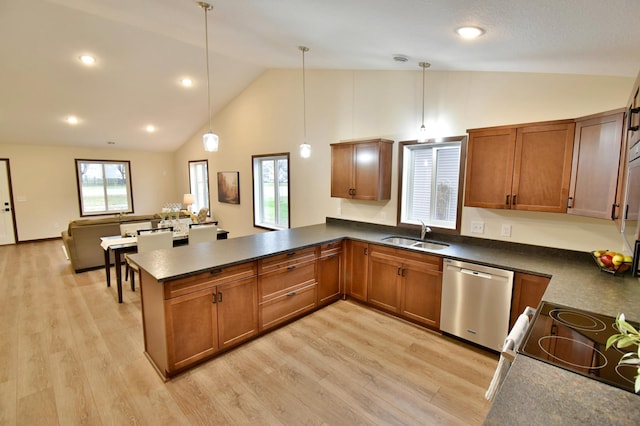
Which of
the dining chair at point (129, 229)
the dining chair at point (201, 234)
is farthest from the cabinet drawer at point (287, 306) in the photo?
the dining chair at point (129, 229)

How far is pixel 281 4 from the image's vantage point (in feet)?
7.14

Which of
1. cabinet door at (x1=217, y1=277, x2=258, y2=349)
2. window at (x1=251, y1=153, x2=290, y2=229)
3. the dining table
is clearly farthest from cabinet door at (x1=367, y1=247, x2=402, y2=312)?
the dining table

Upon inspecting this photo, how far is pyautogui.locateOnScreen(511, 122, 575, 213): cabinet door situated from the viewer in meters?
2.42

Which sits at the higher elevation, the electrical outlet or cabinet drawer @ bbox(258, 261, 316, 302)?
the electrical outlet

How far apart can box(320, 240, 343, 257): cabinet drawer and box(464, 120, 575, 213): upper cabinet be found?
1556 millimetres

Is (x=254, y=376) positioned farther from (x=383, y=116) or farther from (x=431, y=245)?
(x=383, y=116)

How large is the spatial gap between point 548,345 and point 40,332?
4431 mm

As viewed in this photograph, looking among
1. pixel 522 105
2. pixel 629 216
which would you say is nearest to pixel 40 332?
pixel 629 216

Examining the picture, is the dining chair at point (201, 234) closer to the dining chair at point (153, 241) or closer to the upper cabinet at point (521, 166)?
the dining chair at point (153, 241)

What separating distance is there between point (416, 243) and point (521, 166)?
1.38 m

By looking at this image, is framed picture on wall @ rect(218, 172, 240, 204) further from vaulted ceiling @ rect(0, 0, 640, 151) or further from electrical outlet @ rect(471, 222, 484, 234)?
electrical outlet @ rect(471, 222, 484, 234)

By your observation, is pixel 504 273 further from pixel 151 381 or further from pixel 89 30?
pixel 89 30

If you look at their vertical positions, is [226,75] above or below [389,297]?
above

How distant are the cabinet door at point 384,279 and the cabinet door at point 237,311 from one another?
4.69 feet
